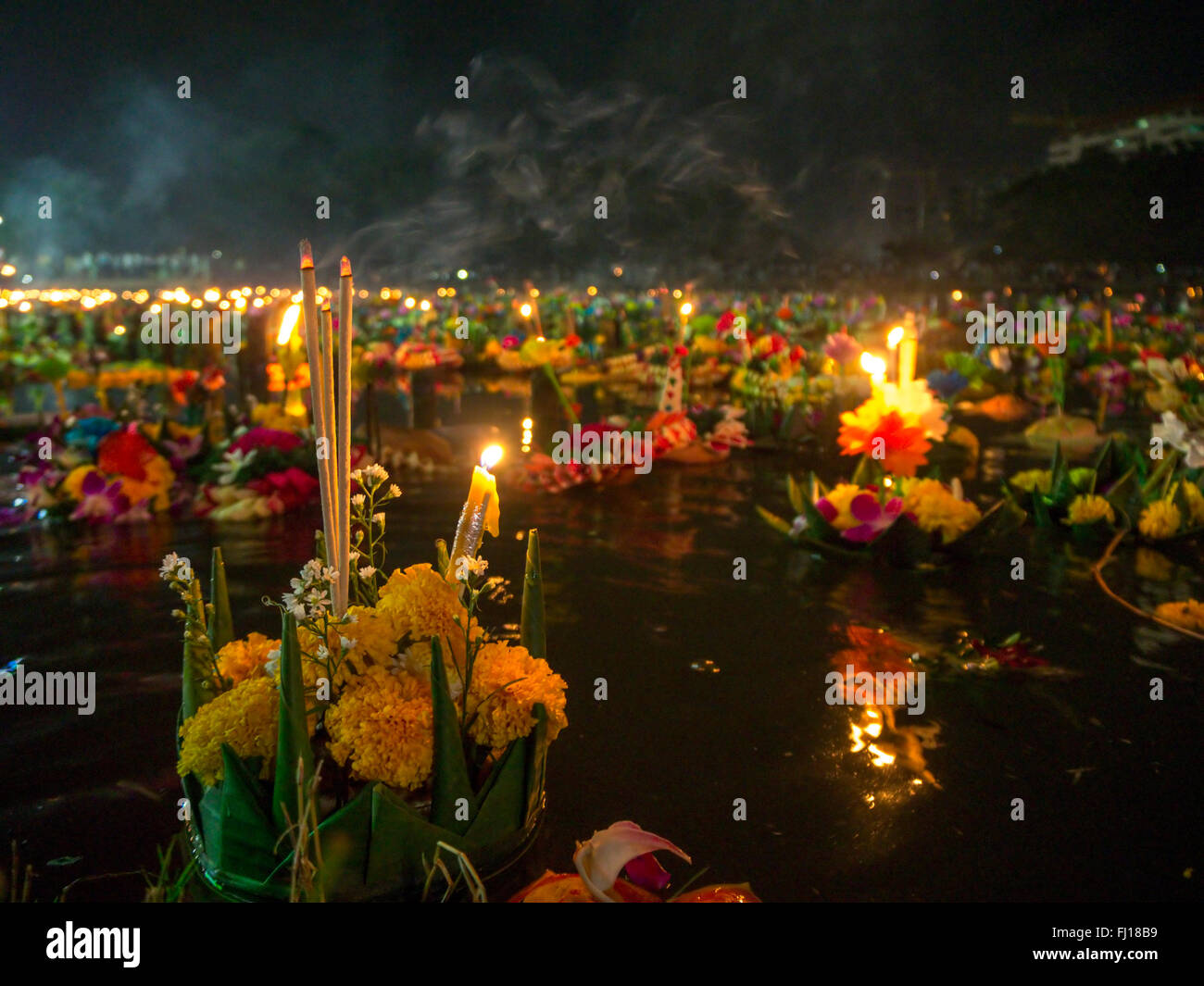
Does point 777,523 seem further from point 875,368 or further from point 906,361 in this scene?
point 906,361

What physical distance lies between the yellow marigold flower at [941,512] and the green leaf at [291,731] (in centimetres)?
469

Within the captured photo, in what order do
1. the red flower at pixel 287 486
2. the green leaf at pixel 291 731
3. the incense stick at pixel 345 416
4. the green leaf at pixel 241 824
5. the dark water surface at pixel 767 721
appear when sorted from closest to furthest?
the green leaf at pixel 291 731 < the green leaf at pixel 241 824 < the incense stick at pixel 345 416 < the dark water surface at pixel 767 721 < the red flower at pixel 287 486

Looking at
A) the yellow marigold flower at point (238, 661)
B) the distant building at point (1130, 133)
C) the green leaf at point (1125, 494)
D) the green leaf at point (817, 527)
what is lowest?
the yellow marigold flower at point (238, 661)

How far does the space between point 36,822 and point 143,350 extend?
1894 cm

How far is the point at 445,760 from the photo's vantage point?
8.66 ft

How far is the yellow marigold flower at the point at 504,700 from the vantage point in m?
2.83

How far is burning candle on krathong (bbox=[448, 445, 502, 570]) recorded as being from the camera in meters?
3.04

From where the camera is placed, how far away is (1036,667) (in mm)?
4812

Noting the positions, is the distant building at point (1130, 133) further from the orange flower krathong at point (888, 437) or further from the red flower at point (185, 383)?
the orange flower krathong at point (888, 437)

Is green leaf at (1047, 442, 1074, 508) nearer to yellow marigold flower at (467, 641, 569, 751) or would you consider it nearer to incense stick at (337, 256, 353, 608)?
yellow marigold flower at (467, 641, 569, 751)

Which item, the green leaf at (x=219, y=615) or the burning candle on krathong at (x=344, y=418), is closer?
the burning candle on krathong at (x=344, y=418)

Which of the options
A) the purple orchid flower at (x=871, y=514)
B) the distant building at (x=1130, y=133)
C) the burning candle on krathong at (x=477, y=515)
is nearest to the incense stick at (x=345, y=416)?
→ the burning candle on krathong at (x=477, y=515)

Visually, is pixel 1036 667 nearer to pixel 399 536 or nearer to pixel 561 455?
pixel 399 536

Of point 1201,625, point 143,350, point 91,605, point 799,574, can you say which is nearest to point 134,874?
point 91,605
